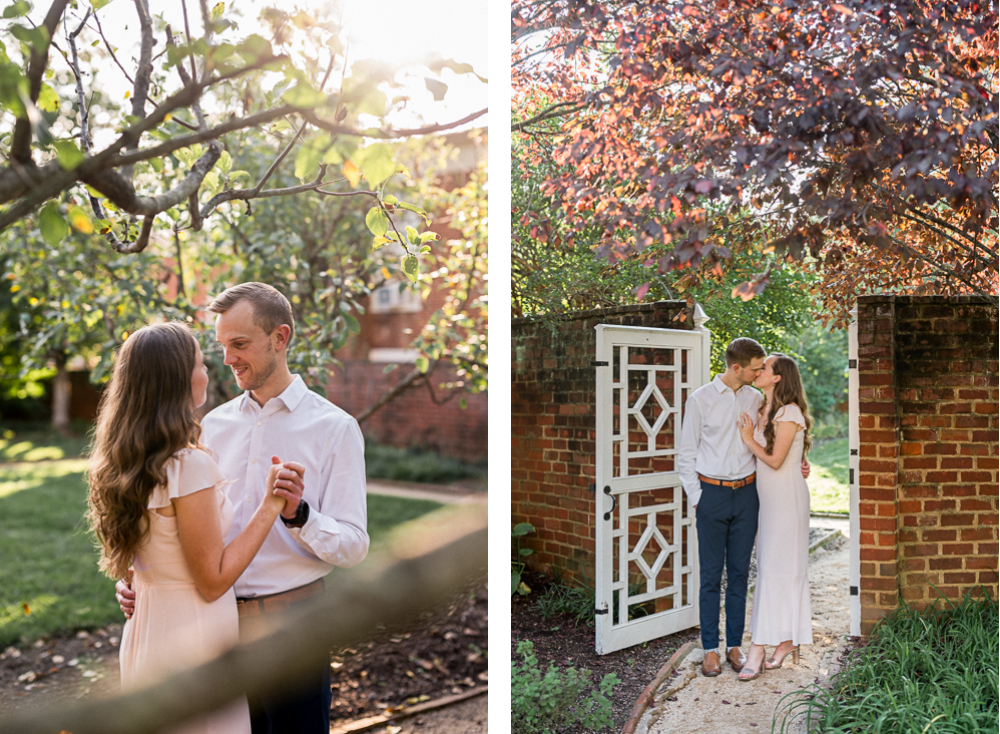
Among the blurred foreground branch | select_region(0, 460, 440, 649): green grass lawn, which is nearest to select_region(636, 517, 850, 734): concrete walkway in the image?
the blurred foreground branch

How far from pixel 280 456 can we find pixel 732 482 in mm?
1230

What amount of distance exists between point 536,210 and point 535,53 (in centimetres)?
48

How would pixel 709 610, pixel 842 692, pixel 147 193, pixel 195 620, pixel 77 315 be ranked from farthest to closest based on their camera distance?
pixel 77 315 < pixel 147 193 < pixel 709 610 < pixel 842 692 < pixel 195 620

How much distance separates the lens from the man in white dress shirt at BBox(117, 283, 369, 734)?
61.9 inches

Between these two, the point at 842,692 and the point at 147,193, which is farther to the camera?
the point at 147,193

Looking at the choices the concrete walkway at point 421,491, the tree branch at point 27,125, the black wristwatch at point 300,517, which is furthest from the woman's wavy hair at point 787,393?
the concrete walkway at point 421,491

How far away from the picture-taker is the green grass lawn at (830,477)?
69.7 inches

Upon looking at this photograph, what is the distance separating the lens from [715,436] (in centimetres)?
184

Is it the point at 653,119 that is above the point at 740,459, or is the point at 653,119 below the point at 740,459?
above

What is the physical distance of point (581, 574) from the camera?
6.59ft

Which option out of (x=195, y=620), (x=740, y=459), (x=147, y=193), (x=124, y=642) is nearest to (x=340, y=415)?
(x=195, y=620)

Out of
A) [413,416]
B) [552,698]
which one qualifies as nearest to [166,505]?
[552,698]

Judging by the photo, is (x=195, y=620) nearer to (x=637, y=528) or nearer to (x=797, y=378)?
(x=637, y=528)

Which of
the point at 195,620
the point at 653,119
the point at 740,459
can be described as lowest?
the point at 195,620
